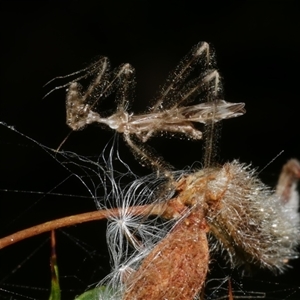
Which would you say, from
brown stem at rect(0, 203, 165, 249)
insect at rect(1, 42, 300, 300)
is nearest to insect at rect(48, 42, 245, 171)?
insect at rect(1, 42, 300, 300)

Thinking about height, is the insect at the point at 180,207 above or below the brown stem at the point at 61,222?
below

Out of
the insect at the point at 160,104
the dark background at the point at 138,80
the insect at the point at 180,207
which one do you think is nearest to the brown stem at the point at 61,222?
the insect at the point at 180,207

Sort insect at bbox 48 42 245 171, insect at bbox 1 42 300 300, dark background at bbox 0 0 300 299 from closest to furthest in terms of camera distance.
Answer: insect at bbox 1 42 300 300, insect at bbox 48 42 245 171, dark background at bbox 0 0 300 299

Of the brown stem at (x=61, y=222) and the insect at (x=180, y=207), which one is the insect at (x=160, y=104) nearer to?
the insect at (x=180, y=207)

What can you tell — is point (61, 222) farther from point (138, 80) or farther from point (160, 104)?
point (138, 80)

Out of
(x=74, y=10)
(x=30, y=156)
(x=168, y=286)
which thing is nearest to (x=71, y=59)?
(x=74, y=10)

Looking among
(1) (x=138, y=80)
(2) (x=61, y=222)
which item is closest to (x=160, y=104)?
(2) (x=61, y=222)

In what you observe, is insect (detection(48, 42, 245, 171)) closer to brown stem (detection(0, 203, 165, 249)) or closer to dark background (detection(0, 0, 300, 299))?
brown stem (detection(0, 203, 165, 249))

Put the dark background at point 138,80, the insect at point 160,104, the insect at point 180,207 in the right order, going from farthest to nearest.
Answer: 1. the dark background at point 138,80
2. the insect at point 160,104
3. the insect at point 180,207

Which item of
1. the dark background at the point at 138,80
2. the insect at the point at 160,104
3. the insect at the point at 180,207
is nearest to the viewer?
the insect at the point at 180,207

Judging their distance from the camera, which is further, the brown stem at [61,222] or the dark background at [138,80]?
the dark background at [138,80]
